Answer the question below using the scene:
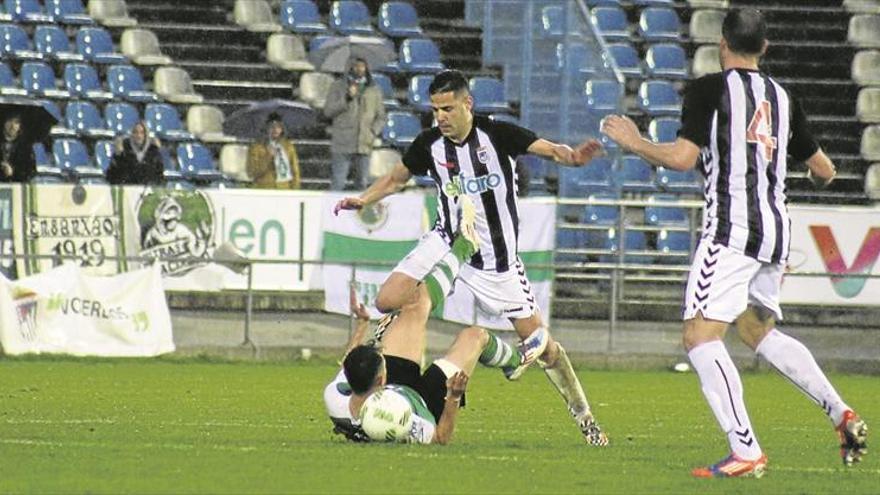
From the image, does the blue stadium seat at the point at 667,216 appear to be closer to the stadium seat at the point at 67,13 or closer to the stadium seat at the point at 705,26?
the stadium seat at the point at 705,26

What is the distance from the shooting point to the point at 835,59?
100ft

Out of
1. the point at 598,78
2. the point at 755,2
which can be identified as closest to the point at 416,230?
the point at 598,78

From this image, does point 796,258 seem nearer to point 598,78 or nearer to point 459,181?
point 598,78

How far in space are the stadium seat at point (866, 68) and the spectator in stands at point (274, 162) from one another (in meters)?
8.42

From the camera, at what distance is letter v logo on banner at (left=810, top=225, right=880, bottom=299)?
2272cm

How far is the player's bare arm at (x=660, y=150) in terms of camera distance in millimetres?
10445

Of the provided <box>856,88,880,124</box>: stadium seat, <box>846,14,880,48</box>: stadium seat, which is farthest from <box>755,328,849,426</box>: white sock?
<box>846,14,880,48</box>: stadium seat

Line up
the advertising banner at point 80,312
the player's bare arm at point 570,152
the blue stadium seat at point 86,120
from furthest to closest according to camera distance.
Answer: the blue stadium seat at point 86,120, the advertising banner at point 80,312, the player's bare arm at point 570,152

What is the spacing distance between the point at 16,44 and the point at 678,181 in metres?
8.95

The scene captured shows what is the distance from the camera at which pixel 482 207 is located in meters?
13.6

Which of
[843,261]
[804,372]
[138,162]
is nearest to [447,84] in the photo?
[804,372]

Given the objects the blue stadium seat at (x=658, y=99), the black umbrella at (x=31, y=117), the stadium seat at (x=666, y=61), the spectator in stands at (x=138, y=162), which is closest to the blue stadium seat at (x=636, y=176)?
the blue stadium seat at (x=658, y=99)

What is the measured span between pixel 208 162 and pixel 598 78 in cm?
527

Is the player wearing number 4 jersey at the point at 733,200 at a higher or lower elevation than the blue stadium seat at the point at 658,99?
higher
